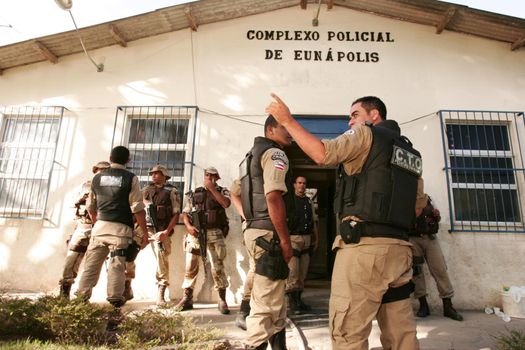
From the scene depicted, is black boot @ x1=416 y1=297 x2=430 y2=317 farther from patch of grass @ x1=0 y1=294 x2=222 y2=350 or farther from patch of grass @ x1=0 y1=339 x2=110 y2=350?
patch of grass @ x1=0 y1=339 x2=110 y2=350

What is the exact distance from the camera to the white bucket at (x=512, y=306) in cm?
440

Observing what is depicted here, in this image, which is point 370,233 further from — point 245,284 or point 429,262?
point 429,262

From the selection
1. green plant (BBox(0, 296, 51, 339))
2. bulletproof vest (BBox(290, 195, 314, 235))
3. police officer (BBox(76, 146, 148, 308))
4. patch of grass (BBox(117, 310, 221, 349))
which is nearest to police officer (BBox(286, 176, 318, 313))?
bulletproof vest (BBox(290, 195, 314, 235))

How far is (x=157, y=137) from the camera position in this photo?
5.62 metres

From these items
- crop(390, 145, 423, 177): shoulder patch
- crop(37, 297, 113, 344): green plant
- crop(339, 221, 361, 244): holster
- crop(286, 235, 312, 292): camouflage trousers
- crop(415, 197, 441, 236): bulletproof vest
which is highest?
crop(390, 145, 423, 177): shoulder patch

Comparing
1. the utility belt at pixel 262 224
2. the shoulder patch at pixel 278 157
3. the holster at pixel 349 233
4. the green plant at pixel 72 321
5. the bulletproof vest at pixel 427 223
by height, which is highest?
the shoulder patch at pixel 278 157

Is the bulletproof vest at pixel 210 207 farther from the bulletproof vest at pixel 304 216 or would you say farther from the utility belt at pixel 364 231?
the utility belt at pixel 364 231

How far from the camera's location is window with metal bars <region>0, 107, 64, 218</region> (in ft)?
17.8

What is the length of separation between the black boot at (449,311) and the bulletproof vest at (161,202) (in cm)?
391

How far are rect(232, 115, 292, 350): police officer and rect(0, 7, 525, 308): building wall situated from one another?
7.84 ft

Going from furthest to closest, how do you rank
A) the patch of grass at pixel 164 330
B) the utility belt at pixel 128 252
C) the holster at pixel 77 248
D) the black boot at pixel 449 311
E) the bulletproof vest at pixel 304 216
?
the bulletproof vest at pixel 304 216
the holster at pixel 77 248
the black boot at pixel 449 311
the utility belt at pixel 128 252
the patch of grass at pixel 164 330

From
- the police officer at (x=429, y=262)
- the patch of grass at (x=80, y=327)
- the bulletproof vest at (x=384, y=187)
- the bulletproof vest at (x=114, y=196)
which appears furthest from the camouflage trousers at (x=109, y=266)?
the police officer at (x=429, y=262)

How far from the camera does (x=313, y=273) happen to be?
29.6 ft

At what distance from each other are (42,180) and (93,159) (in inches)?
36.9
